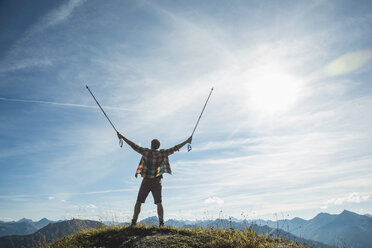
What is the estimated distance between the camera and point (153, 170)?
30.8 feet

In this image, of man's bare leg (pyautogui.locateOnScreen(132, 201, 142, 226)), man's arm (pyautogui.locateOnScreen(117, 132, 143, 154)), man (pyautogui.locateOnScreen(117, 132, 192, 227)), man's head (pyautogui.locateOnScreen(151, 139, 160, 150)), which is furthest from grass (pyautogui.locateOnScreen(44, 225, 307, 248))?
man's head (pyautogui.locateOnScreen(151, 139, 160, 150))

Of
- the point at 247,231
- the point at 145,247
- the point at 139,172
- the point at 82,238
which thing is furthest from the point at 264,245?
the point at 82,238

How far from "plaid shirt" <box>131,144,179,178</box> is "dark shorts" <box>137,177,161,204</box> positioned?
0.66 feet

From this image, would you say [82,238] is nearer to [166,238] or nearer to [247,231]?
[166,238]

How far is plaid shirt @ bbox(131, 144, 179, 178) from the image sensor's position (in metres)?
9.35

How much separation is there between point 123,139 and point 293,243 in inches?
287

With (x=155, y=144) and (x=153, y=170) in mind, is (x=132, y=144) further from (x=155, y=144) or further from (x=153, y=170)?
(x=153, y=170)

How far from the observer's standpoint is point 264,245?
254 inches

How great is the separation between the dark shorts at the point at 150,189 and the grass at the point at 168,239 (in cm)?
105

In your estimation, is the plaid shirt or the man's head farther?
the man's head

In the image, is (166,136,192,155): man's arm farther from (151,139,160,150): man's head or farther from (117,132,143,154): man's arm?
(117,132,143,154): man's arm

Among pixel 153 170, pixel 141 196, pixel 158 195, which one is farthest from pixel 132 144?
pixel 158 195

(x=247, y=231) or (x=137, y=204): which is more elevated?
(x=137, y=204)

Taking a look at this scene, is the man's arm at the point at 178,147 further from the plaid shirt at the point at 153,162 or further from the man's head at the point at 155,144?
the man's head at the point at 155,144
